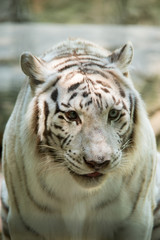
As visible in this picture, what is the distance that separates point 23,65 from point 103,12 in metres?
6.13

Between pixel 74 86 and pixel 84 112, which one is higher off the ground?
pixel 74 86

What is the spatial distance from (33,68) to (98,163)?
487 mm

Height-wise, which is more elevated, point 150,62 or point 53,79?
point 150,62

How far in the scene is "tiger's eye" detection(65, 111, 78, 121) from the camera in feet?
6.15

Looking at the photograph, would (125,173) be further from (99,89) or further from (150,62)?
(150,62)

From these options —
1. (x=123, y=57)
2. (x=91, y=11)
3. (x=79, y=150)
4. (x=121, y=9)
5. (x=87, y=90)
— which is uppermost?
(x=91, y=11)

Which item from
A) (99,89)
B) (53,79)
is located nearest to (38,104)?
(53,79)

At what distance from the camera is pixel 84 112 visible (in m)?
1.85

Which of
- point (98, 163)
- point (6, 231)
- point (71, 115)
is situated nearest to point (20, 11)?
point (6, 231)

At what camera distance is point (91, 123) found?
1837 mm

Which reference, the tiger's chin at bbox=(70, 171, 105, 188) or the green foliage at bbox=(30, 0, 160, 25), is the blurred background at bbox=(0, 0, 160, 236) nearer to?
the green foliage at bbox=(30, 0, 160, 25)

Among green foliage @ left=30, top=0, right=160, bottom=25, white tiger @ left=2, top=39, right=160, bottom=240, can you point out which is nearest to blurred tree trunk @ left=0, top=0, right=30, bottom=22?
green foliage @ left=30, top=0, right=160, bottom=25

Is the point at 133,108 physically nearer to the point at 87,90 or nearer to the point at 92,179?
the point at 87,90

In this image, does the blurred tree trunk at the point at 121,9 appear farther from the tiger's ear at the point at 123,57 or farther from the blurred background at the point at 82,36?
the tiger's ear at the point at 123,57
